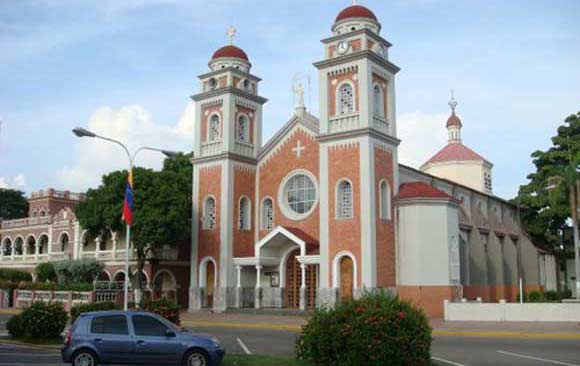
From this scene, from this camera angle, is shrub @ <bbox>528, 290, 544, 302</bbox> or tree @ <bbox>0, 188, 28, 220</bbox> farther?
tree @ <bbox>0, 188, 28, 220</bbox>

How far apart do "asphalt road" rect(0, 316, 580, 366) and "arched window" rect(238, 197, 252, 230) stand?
1837 centimetres

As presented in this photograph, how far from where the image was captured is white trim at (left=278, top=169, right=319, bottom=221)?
40450 mm

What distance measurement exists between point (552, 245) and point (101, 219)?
39.9m

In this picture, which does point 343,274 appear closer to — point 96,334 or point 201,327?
point 201,327

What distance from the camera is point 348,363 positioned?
1307cm

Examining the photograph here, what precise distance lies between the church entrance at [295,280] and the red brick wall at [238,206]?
3.26 m

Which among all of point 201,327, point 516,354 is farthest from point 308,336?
point 201,327

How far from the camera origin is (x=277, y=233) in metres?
38.8

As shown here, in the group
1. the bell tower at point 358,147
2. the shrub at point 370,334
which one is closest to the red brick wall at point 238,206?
the bell tower at point 358,147

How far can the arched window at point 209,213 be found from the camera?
139 ft

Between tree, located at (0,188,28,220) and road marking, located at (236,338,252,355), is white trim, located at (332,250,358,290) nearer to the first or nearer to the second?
road marking, located at (236,338,252,355)

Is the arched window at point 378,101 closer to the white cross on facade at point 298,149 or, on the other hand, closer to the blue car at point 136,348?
the white cross on facade at point 298,149

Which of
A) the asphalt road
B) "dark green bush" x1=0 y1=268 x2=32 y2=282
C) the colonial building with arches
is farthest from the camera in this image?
"dark green bush" x1=0 y1=268 x2=32 y2=282

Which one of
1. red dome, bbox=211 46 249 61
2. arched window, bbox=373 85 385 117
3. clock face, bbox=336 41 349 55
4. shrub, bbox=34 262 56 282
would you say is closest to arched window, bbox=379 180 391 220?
arched window, bbox=373 85 385 117
